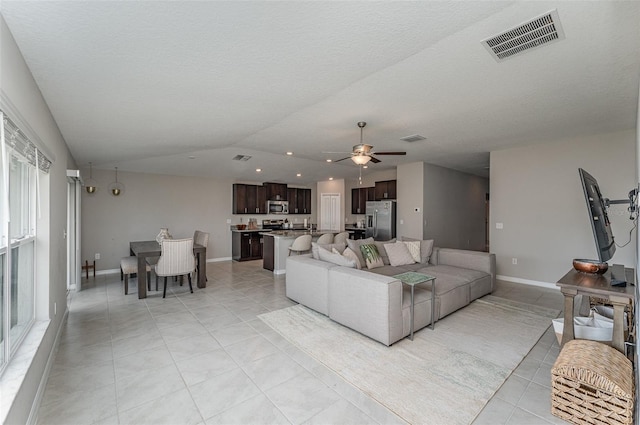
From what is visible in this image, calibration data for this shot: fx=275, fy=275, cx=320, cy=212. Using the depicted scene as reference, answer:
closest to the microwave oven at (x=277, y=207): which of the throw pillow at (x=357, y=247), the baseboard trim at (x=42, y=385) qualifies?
the throw pillow at (x=357, y=247)

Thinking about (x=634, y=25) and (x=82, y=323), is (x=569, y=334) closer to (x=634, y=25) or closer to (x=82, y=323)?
(x=634, y=25)

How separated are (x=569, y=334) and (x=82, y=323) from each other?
5432 millimetres

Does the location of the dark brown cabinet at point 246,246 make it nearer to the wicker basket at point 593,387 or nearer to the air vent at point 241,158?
the air vent at point 241,158

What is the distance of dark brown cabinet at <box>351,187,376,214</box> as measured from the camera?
359 inches

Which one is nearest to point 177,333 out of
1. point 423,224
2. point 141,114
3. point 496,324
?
point 141,114

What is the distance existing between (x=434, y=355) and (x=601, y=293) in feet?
4.72

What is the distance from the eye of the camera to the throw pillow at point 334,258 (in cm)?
372

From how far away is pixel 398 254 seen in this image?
484 cm

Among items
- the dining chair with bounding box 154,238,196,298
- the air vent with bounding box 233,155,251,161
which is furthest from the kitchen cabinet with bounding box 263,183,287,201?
the dining chair with bounding box 154,238,196,298

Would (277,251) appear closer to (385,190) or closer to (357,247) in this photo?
(357,247)

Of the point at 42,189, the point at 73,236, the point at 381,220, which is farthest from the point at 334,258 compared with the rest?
Result: the point at 73,236

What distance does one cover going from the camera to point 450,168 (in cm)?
769

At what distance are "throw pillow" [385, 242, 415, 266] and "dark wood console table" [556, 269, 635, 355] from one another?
94.4 inches

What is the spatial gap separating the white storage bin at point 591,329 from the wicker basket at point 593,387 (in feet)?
1.36
